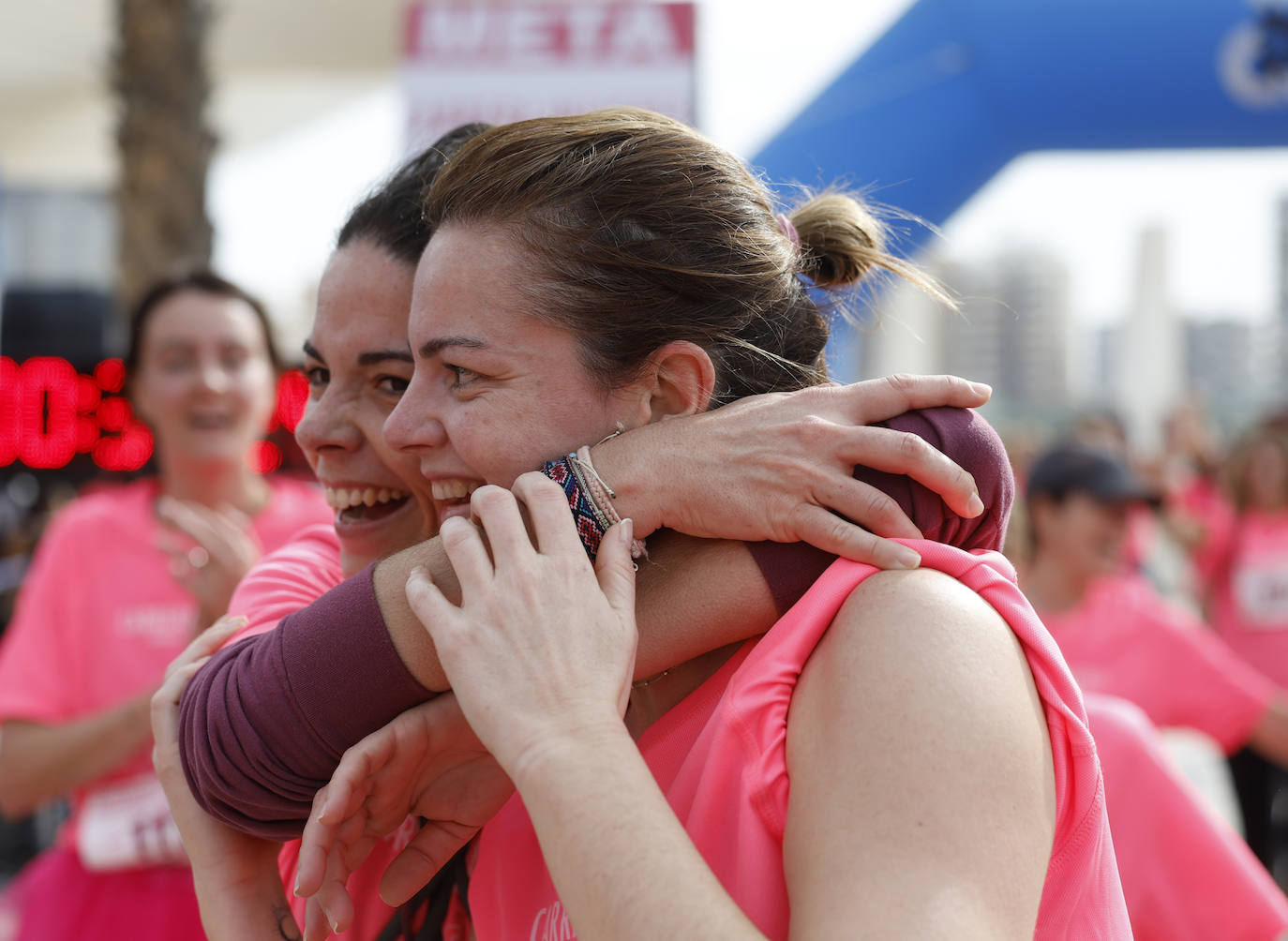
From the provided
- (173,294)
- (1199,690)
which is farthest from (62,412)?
(1199,690)

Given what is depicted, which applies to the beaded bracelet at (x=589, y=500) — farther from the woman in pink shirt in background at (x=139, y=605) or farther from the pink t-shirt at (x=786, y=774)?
the woman in pink shirt in background at (x=139, y=605)

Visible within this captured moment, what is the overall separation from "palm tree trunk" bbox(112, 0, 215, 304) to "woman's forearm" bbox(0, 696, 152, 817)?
357 centimetres

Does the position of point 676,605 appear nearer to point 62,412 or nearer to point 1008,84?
point 1008,84

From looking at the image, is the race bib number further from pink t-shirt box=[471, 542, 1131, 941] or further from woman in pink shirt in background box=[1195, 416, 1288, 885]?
woman in pink shirt in background box=[1195, 416, 1288, 885]

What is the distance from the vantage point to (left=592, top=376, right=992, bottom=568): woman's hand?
3.99 feet

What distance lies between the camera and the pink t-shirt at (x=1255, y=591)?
5.59 metres

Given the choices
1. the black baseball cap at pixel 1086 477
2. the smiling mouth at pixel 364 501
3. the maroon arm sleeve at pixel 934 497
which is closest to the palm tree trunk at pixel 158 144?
the black baseball cap at pixel 1086 477

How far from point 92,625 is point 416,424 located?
1894 mm

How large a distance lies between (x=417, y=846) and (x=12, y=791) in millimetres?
1949

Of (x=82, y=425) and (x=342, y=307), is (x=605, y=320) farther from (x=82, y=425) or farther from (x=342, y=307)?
(x=82, y=425)

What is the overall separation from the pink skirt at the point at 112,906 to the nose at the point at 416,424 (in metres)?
1.73

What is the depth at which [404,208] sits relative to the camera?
5.82 feet

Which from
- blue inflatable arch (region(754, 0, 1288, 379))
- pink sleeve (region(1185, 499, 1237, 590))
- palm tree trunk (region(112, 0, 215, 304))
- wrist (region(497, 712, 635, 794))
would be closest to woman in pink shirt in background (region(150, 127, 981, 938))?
wrist (region(497, 712, 635, 794))

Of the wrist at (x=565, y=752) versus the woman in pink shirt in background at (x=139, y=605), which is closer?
the wrist at (x=565, y=752)
